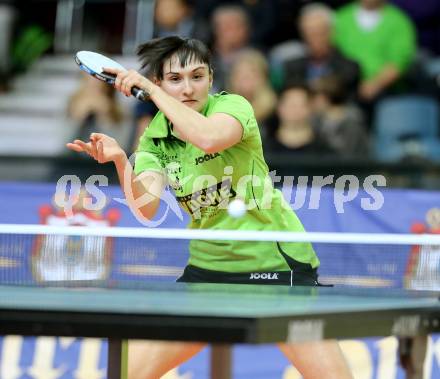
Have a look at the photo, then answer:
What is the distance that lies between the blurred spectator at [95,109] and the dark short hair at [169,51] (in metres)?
4.29

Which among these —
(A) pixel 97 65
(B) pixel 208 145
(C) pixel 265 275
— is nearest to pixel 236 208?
(C) pixel 265 275

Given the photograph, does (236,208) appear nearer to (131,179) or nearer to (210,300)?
(131,179)

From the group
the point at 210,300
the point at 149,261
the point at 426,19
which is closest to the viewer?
the point at 210,300

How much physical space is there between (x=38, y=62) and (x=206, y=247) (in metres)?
6.87

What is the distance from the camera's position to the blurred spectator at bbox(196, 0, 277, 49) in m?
10.1

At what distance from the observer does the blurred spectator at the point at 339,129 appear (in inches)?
332

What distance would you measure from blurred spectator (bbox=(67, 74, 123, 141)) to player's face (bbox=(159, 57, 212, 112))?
14.3 feet

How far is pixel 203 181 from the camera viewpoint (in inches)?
182

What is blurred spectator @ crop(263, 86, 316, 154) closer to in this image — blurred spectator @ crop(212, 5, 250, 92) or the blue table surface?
blurred spectator @ crop(212, 5, 250, 92)

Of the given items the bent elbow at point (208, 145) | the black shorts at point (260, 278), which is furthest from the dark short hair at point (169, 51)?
the black shorts at point (260, 278)

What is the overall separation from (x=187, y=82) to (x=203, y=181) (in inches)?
16.4

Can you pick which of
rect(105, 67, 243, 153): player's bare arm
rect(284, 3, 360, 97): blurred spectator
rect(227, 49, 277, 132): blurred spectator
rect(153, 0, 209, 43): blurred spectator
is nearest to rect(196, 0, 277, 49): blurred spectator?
rect(153, 0, 209, 43): blurred spectator

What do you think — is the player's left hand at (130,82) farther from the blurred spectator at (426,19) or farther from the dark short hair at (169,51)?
the blurred spectator at (426,19)

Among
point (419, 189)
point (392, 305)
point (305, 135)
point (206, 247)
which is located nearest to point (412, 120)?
point (305, 135)
